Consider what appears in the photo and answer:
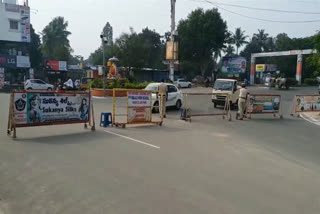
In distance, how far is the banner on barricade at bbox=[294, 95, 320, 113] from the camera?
17578 millimetres

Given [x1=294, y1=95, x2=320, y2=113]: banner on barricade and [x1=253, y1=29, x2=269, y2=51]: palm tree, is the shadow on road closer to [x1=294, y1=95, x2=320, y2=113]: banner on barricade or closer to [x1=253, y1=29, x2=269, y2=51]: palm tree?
[x1=294, y1=95, x2=320, y2=113]: banner on barricade

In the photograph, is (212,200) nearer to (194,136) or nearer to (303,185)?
(303,185)

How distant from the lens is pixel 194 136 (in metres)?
10.4

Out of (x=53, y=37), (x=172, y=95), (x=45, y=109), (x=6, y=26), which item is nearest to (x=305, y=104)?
(x=172, y=95)

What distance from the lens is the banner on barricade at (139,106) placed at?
11938mm

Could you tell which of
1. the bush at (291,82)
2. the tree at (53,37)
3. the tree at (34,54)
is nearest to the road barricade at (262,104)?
the bush at (291,82)

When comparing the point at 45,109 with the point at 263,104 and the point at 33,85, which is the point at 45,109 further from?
the point at 33,85

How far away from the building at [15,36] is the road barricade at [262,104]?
39.6m

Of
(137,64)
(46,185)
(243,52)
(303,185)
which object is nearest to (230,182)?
(303,185)

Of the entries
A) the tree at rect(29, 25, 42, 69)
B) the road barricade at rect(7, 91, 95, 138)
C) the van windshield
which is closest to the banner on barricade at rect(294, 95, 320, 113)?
the van windshield

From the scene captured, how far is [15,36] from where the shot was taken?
48312 millimetres

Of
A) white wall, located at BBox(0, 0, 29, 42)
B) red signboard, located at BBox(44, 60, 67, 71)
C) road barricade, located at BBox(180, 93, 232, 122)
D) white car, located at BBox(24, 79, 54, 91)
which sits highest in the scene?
white wall, located at BBox(0, 0, 29, 42)

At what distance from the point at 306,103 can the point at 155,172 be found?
14.7 metres

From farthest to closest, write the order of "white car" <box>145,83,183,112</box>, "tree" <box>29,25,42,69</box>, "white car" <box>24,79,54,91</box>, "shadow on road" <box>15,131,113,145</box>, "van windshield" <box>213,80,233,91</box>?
"tree" <box>29,25,42,69</box>, "white car" <box>24,79,54,91</box>, "van windshield" <box>213,80,233,91</box>, "white car" <box>145,83,183,112</box>, "shadow on road" <box>15,131,113,145</box>
